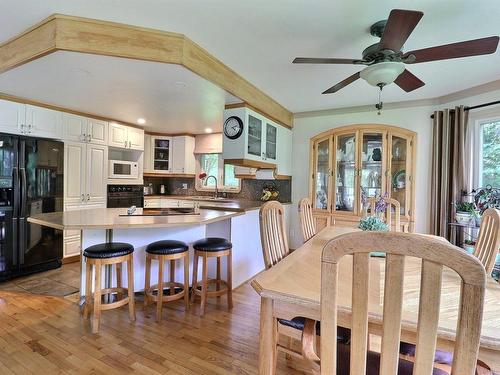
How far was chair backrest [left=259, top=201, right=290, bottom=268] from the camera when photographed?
1.72m

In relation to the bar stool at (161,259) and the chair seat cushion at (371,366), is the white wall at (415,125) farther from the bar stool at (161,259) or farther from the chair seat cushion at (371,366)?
the chair seat cushion at (371,366)

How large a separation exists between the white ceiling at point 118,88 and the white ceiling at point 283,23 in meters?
0.29

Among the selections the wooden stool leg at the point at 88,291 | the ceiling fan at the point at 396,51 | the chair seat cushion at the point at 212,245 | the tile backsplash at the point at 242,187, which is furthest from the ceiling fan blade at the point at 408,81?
the wooden stool leg at the point at 88,291

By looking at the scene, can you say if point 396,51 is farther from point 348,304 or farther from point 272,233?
point 348,304

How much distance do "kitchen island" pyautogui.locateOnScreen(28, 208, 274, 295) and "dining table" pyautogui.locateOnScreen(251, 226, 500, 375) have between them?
1194 mm

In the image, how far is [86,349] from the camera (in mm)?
1854

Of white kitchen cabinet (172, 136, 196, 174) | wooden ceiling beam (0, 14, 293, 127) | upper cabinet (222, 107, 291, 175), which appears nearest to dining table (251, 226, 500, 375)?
wooden ceiling beam (0, 14, 293, 127)

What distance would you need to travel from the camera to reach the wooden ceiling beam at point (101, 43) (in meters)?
1.79

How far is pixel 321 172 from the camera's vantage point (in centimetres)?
411

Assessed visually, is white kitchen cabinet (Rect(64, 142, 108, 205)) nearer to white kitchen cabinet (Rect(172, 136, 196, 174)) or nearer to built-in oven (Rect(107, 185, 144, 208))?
built-in oven (Rect(107, 185, 144, 208))

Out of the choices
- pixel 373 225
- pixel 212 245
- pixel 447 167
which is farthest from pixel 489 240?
pixel 212 245

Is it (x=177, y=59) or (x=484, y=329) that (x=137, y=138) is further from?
(x=484, y=329)

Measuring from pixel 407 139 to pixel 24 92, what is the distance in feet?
15.5

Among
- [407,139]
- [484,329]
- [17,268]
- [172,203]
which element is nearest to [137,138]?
[172,203]
